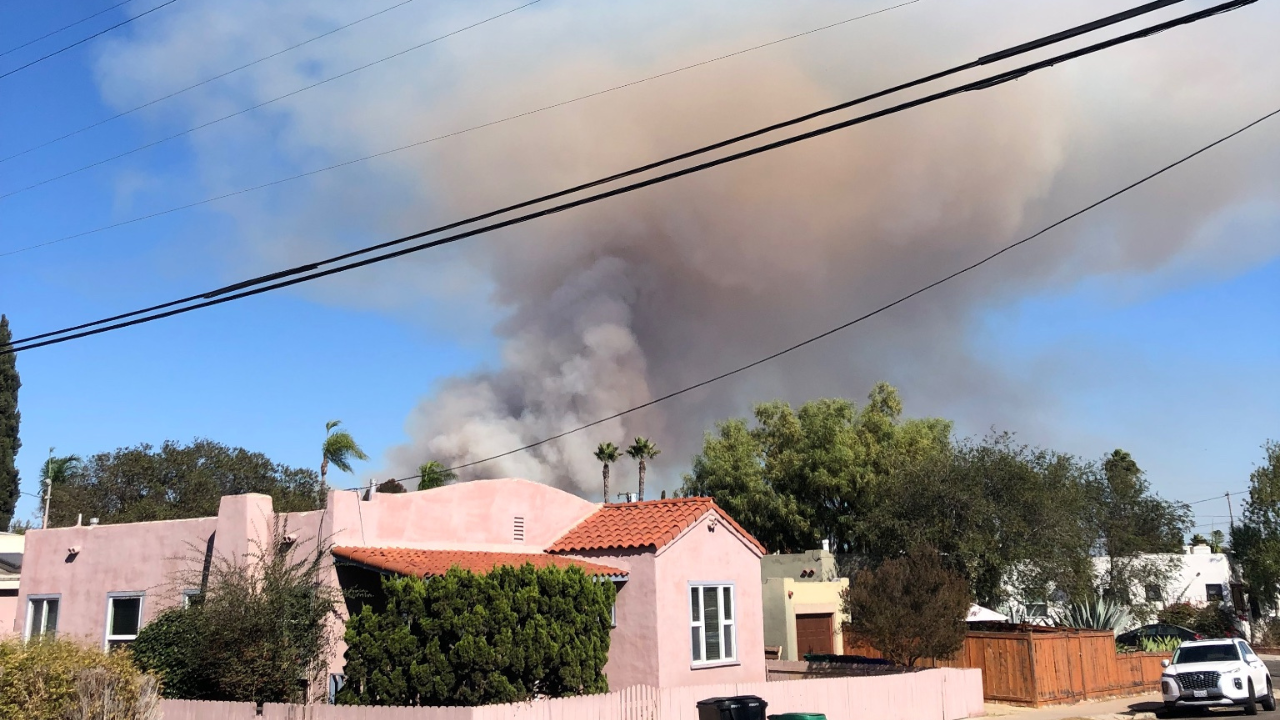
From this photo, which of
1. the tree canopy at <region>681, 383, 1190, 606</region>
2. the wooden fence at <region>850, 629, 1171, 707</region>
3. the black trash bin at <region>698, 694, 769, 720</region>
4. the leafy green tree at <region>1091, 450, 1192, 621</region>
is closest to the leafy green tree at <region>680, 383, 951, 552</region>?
the tree canopy at <region>681, 383, 1190, 606</region>

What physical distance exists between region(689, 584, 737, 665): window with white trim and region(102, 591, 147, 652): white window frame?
462 inches

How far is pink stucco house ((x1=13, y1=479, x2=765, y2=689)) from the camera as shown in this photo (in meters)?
20.7

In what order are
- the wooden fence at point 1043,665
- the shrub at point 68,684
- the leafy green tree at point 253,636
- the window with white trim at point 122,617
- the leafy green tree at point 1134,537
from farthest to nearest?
the leafy green tree at point 1134,537 → the wooden fence at point 1043,665 → the window with white trim at point 122,617 → the leafy green tree at point 253,636 → the shrub at point 68,684

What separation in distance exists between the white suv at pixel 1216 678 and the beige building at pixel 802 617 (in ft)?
34.6

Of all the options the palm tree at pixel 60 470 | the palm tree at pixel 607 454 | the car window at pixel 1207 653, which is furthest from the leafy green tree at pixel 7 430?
the car window at pixel 1207 653

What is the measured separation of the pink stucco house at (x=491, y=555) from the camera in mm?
20688

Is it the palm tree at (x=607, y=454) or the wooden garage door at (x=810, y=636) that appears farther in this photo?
the palm tree at (x=607, y=454)

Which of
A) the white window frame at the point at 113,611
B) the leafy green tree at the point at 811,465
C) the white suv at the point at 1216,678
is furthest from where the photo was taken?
the leafy green tree at the point at 811,465

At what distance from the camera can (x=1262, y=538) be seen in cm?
5947

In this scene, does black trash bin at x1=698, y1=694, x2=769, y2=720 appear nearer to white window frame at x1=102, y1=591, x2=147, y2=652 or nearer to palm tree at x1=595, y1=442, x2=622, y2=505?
white window frame at x1=102, y1=591, x2=147, y2=652

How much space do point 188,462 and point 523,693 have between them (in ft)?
191

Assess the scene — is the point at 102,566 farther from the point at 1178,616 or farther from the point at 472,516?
the point at 1178,616

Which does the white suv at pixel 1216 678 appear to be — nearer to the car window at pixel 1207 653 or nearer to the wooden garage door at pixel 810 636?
the car window at pixel 1207 653

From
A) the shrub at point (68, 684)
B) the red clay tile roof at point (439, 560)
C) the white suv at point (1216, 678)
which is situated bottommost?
the white suv at point (1216, 678)
